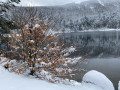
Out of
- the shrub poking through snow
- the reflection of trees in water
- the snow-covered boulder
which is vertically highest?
the shrub poking through snow

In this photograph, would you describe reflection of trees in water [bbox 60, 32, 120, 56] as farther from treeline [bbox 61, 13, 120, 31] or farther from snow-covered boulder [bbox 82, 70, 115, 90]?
treeline [bbox 61, 13, 120, 31]

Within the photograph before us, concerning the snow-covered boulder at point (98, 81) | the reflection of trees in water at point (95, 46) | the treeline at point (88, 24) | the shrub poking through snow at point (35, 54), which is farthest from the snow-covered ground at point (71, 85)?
the treeline at point (88, 24)

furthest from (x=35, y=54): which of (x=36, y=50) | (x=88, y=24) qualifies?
(x=88, y=24)

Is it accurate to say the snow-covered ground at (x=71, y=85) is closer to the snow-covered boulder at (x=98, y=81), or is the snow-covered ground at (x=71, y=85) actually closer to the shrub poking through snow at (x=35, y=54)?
the snow-covered boulder at (x=98, y=81)

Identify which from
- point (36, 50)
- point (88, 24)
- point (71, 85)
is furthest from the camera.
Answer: point (88, 24)

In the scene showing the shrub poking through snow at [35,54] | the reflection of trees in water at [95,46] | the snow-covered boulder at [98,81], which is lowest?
the reflection of trees in water at [95,46]

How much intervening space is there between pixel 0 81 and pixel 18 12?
3253 mm

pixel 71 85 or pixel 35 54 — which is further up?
pixel 35 54

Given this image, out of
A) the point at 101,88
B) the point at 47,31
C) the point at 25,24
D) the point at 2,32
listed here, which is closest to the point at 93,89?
the point at 101,88

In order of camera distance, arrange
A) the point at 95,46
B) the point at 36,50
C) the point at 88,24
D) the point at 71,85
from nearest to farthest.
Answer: the point at 36,50 → the point at 71,85 → the point at 95,46 → the point at 88,24

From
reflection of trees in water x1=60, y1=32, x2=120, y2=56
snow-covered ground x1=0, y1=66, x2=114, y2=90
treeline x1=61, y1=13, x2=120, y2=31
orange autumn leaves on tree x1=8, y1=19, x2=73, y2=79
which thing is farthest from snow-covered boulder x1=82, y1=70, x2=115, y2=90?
treeline x1=61, y1=13, x2=120, y2=31

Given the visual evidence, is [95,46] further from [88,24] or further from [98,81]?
[88,24]

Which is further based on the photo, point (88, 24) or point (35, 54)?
point (88, 24)

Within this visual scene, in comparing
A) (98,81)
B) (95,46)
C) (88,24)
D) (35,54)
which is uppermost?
(35,54)
